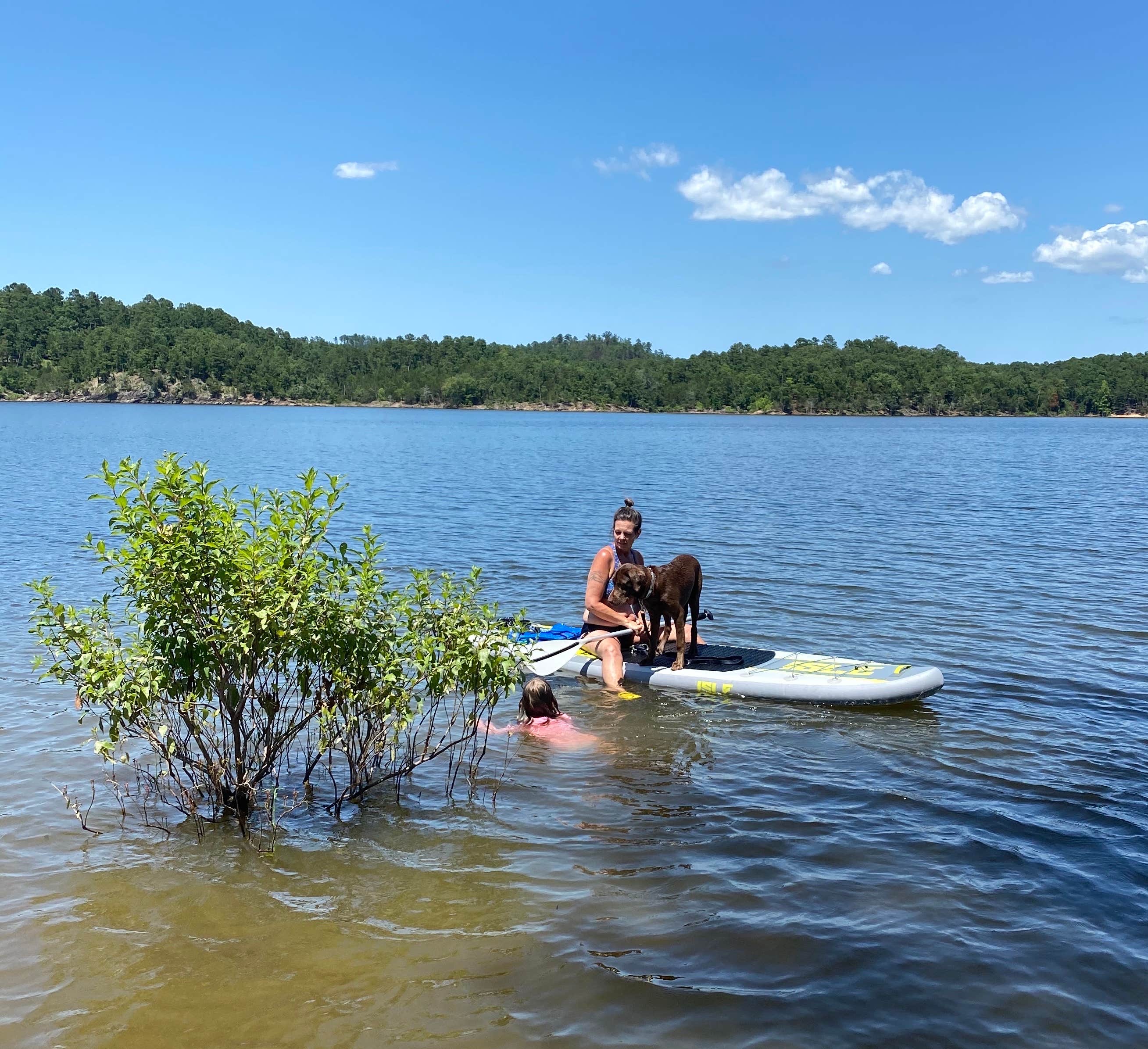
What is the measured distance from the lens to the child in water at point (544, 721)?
880cm

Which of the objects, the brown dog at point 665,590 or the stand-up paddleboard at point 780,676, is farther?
the brown dog at point 665,590

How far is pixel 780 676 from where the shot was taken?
10.1 m

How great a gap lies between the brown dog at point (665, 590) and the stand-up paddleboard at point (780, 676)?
0.29m

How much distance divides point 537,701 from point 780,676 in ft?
9.19

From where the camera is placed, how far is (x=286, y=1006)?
14.9ft

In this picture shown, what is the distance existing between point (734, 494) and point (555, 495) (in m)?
6.30

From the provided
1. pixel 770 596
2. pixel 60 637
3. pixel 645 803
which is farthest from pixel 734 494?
pixel 60 637

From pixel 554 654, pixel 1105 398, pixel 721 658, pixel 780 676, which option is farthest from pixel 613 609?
pixel 1105 398

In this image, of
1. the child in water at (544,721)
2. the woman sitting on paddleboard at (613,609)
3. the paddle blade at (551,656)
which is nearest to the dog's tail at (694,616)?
the woman sitting on paddleboard at (613,609)

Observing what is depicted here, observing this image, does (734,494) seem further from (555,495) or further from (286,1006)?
(286,1006)

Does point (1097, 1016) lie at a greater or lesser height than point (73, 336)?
lesser

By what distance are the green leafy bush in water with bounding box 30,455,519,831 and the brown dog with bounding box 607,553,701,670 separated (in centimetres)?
353

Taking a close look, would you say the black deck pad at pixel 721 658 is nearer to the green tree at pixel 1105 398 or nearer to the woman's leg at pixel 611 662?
the woman's leg at pixel 611 662

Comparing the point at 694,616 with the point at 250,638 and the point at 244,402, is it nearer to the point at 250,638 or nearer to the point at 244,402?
the point at 250,638
